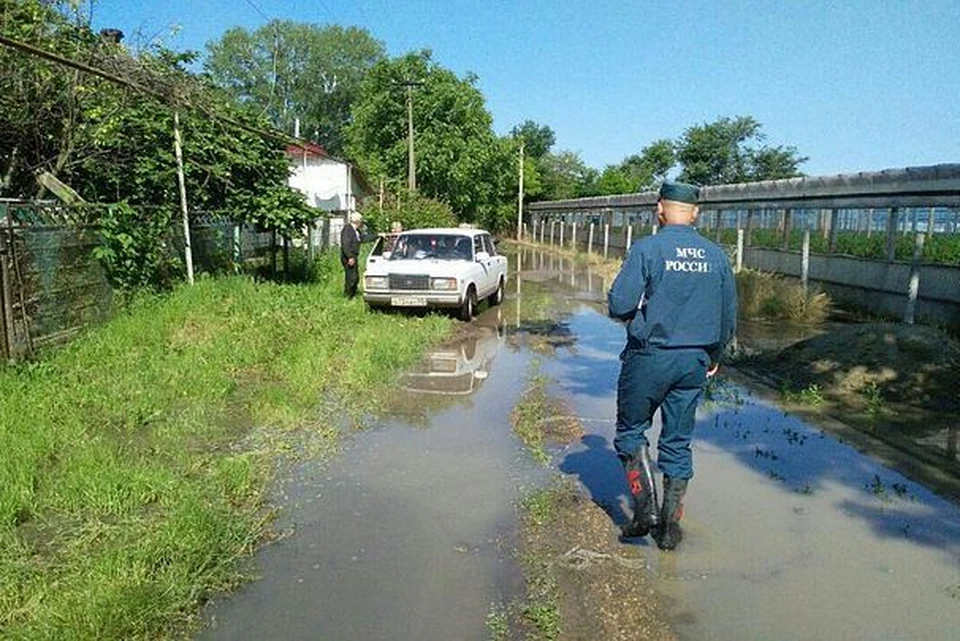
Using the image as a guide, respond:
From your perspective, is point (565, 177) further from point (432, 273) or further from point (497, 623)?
point (497, 623)

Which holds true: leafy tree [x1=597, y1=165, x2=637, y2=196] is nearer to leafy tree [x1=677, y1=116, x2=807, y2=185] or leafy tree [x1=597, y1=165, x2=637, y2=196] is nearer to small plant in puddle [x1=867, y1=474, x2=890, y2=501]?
leafy tree [x1=677, y1=116, x2=807, y2=185]

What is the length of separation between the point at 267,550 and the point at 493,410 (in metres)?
3.67

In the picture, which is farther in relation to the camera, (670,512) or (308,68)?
(308,68)

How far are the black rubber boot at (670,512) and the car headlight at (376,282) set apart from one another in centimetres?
959

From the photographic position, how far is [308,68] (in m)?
69.7

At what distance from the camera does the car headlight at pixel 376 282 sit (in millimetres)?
13273

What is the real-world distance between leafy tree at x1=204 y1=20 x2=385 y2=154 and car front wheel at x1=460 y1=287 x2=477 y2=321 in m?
55.3

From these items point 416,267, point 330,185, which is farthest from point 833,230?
point 330,185

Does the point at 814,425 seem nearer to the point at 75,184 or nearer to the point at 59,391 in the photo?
the point at 59,391

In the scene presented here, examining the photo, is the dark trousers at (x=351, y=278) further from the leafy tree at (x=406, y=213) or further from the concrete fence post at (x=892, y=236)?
the leafy tree at (x=406, y=213)

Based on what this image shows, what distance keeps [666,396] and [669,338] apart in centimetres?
35

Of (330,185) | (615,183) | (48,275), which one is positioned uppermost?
(615,183)

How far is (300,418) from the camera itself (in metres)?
6.79

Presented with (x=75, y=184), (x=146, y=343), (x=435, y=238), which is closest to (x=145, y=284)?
(x=146, y=343)
